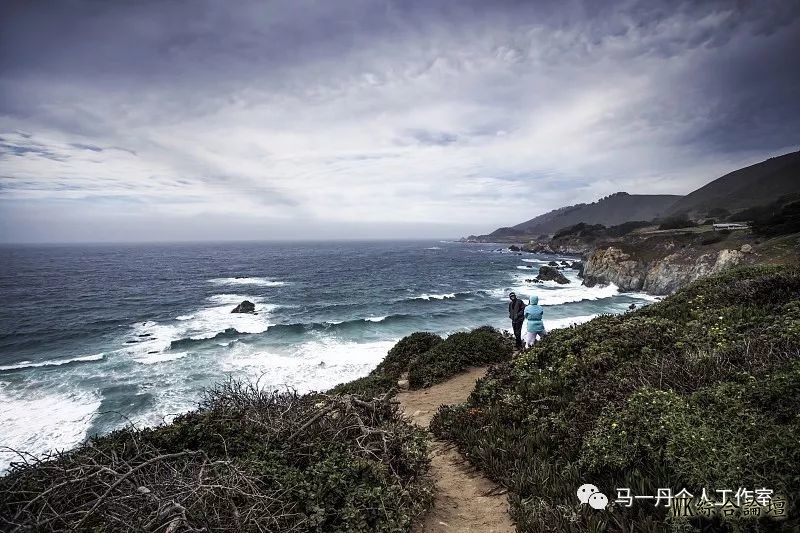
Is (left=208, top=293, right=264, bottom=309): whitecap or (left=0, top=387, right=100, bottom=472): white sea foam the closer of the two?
(left=0, top=387, right=100, bottom=472): white sea foam

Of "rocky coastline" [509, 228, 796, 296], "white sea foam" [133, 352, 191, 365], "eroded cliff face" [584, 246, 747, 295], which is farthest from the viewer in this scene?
"eroded cliff face" [584, 246, 747, 295]

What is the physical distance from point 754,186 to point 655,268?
12501 centimetres

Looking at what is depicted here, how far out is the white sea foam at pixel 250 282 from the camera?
184ft

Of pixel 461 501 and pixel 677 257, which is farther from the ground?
pixel 677 257

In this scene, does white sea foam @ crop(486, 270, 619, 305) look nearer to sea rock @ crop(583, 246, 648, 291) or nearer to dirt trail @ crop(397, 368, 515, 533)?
sea rock @ crop(583, 246, 648, 291)

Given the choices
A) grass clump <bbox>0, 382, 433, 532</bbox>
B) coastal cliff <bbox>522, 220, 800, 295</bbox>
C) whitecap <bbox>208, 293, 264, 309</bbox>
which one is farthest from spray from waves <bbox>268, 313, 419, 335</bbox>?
coastal cliff <bbox>522, 220, 800, 295</bbox>

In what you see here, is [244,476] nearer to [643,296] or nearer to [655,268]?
[643,296]

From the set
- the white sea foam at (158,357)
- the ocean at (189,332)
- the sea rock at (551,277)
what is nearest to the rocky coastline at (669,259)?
the ocean at (189,332)

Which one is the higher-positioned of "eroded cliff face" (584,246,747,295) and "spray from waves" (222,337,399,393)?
"eroded cliff face" (584,246,747,295)

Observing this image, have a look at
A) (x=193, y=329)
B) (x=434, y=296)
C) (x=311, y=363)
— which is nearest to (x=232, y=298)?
(x=193, y=329)

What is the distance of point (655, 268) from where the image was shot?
142ft

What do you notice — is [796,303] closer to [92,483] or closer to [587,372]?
[587,372]

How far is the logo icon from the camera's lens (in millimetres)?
4250

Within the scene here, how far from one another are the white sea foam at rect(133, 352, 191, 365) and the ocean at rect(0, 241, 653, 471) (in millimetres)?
66
